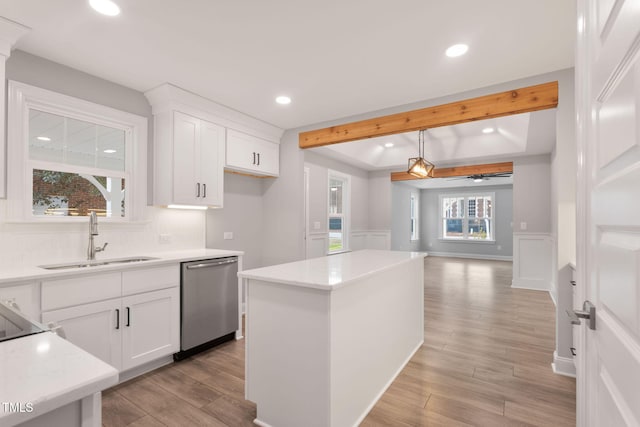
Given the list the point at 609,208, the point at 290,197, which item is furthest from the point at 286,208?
the point at 609,208

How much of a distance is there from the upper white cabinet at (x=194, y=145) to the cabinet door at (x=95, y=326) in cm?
113

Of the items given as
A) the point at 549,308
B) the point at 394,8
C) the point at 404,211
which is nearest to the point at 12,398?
the point at 394,8

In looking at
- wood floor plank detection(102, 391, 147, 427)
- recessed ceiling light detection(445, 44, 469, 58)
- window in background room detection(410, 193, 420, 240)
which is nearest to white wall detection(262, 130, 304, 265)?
recessed ceiling light detection(445, 44, 469, 58)

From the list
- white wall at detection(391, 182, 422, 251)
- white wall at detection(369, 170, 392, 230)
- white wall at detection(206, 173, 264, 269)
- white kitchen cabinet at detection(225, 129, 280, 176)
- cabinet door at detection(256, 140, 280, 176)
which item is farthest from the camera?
white wall at detection(391, 182, 422, 251)

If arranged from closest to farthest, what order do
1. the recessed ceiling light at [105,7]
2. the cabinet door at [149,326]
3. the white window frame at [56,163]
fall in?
the recessed ceiling light at [105,7] < the white window frame at [56,163] < the cabinet door at [149,326]

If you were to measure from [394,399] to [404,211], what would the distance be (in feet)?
23.0

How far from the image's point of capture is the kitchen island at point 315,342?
5.61 ft

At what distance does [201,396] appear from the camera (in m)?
2.25

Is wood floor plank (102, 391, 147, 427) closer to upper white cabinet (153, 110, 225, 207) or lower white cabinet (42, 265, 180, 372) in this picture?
lower white cabinet (42, 265, 180, 372)

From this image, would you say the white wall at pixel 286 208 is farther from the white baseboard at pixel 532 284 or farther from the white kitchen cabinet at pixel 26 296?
the white baseboard at pixel 532 284

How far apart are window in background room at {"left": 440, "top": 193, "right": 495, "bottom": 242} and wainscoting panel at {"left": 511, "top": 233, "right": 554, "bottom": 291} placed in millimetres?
4525

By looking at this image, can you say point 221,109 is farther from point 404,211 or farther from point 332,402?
point 404,211

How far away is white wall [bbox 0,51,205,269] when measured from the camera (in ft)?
7.72

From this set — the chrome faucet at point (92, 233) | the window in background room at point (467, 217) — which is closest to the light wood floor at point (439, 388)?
the chrome faucet at point (92, 233)
